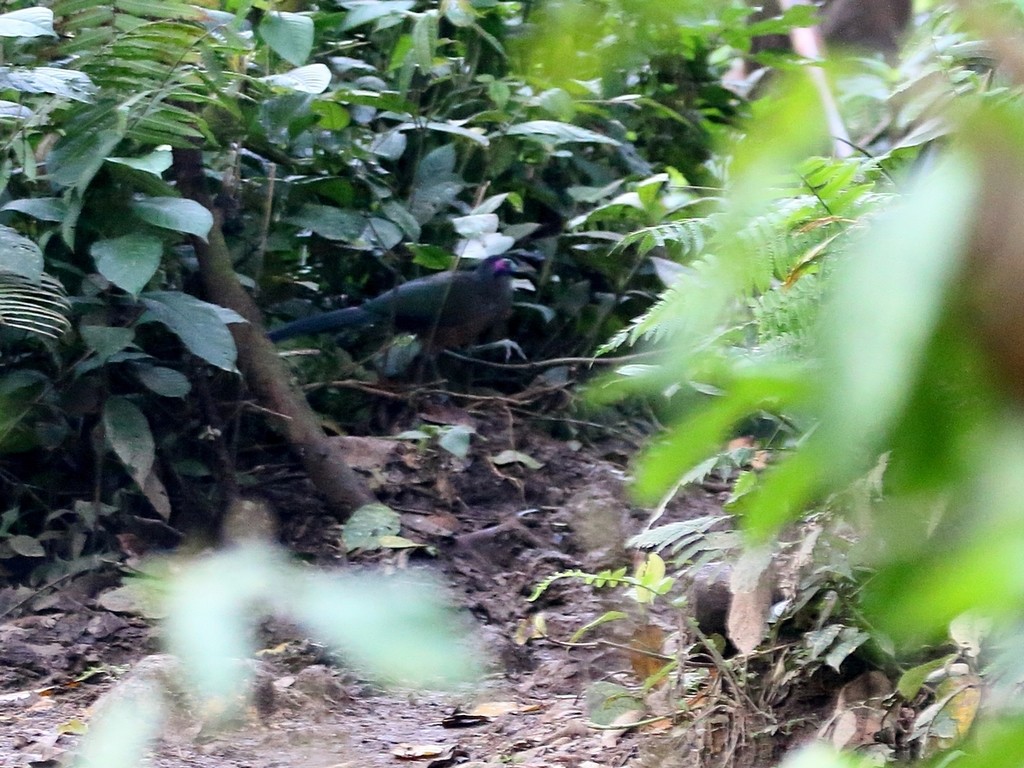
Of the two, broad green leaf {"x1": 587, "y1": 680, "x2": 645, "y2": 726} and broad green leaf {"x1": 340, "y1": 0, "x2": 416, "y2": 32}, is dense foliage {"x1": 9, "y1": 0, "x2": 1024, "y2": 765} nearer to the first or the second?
broad green leaf {"x1": 340, "y1": 0, "x2": 416, "y2": 32}

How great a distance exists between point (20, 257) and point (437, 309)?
5.54ft

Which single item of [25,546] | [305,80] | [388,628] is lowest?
[25,546]

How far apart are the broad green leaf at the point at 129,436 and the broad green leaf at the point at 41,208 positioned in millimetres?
530

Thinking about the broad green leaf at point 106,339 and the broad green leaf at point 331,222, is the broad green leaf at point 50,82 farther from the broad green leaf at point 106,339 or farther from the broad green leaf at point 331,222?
the broad green leaf at point 331,222

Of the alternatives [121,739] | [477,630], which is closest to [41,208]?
[477,630]

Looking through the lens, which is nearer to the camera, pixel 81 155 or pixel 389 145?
pixel 81 155

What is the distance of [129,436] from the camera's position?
2893mm

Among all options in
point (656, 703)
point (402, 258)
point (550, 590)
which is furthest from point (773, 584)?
point (402, 258)

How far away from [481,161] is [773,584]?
248cm

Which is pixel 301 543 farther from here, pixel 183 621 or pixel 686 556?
pixel 183 621

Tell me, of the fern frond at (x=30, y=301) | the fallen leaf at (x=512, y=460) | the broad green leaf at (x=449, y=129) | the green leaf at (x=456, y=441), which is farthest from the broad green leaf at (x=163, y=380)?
the broad green leaf at (x=449, y=129)

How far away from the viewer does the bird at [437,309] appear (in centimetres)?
377

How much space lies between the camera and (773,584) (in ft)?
6.56

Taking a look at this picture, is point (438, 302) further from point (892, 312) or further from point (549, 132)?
point (892, 312)
